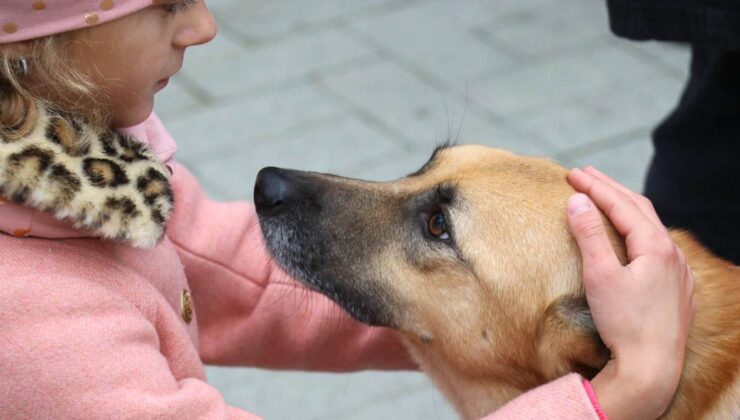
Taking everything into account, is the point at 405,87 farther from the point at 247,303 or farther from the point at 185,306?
the point at 185,306

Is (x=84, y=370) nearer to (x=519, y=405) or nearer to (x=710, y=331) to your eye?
(x=519, y=405)

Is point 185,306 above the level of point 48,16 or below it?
below

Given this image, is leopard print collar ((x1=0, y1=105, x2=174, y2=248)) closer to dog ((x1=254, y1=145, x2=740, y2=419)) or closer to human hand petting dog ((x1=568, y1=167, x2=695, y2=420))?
dog ((x1=254, y1=145, x2=740, y2=419))

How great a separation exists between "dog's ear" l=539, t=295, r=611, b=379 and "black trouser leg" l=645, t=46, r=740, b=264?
1.23 m

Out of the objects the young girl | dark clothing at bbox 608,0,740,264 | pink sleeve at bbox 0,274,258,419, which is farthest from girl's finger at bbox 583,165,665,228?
pink sleeve at bbox 0,274,258,419

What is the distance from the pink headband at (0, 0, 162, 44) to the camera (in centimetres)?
188

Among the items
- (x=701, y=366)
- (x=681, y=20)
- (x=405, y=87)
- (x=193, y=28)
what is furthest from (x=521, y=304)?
(x=405, y=87)

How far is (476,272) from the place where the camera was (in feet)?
7.91

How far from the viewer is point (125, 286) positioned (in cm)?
207

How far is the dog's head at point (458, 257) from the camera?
2338 millimetres

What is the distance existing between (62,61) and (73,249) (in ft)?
1.07

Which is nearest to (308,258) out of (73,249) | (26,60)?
(73,249)

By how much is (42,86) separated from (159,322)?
1.56 ft

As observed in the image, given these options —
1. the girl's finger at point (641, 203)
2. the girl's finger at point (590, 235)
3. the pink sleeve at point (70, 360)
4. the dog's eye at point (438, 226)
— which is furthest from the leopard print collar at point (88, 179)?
the girl's finger at point (641, 203)
